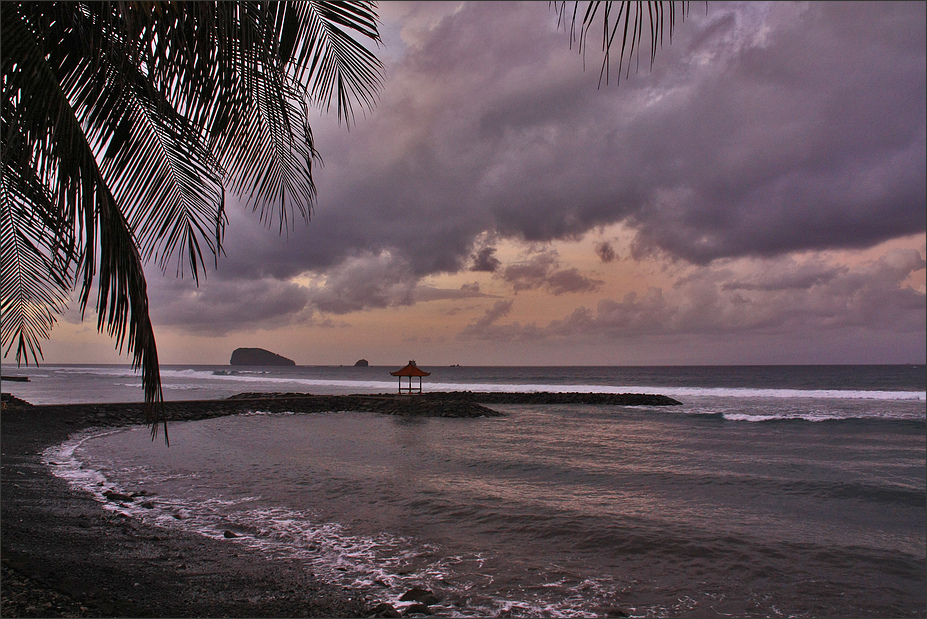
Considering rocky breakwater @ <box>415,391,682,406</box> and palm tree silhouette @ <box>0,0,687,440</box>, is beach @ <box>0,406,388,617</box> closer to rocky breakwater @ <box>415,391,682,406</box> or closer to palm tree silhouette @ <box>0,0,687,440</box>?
palm tree silhouette @ <box>0,0,687,440</box>

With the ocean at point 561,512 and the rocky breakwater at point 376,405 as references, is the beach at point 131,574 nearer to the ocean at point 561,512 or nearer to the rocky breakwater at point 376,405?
the ocean at point 561,512

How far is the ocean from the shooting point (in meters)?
5.92

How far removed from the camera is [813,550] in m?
7.42

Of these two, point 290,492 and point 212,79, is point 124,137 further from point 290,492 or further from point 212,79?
point 290,492

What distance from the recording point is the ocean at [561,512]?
592 centimetres

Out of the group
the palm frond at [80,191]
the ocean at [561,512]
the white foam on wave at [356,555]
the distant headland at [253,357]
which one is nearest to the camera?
the palm frond at [80,191]

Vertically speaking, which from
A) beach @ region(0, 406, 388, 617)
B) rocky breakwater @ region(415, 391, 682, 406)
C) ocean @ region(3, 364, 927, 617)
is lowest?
rocky breakwater @ region(415, 391, 682, 406)

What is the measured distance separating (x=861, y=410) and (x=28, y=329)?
37.8 metres

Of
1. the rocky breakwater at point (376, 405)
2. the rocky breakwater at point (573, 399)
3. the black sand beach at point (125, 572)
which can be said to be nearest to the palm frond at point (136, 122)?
the black sand beach at point (125, 572)

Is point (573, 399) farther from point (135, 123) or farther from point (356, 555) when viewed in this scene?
point (135, 123)

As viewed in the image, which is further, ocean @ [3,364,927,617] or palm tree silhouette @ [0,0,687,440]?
ocean @ [3,364,927,617]

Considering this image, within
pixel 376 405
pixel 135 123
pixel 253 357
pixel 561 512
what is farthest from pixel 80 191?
pixel 253 357

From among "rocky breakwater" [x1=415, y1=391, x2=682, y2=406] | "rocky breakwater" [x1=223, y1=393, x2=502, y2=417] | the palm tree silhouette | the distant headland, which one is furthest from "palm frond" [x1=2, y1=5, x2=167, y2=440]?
the distant headland

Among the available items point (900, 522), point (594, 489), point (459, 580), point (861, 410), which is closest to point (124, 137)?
point (459, 580)
